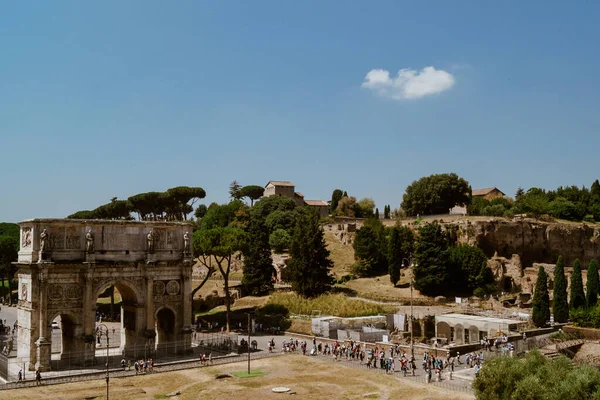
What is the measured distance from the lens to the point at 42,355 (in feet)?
121

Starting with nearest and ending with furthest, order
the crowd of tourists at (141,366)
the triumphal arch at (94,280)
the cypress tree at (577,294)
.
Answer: the triumphal arch at (94,280)
the crowd of tourists at (141,366)
the cypress tree at (577,294)

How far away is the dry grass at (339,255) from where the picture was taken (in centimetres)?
7673

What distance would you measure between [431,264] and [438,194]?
33.8 metres

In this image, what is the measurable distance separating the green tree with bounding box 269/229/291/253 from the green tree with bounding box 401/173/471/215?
24173 millimetres

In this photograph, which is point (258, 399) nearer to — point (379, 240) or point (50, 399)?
point (50, 399)

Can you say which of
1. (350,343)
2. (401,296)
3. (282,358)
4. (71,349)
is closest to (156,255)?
(71,349)

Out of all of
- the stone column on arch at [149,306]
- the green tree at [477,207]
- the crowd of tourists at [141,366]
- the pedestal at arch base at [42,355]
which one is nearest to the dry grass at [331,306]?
the stone column on arch at [149,306]

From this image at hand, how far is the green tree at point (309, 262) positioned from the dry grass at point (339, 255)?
13.9 meters

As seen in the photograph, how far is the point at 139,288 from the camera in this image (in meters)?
41.8

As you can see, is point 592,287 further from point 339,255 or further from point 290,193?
point 290,193

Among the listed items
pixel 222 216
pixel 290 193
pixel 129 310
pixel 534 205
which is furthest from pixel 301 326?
pixel 290 193

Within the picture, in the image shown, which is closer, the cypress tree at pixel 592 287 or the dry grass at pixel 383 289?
the cypress tree at pixel 592 287

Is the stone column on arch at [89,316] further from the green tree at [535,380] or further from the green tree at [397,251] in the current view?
the green tree at [397,251]

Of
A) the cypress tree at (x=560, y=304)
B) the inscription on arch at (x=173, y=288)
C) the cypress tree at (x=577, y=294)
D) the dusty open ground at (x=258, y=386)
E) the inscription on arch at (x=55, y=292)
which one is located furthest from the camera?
the cypress tree at (x=577, y=294)
